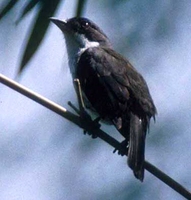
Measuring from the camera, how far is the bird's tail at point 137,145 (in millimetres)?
3152

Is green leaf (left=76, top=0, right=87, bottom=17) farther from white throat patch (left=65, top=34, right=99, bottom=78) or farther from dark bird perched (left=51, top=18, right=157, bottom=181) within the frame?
white throat patch (left=65, top=34, right=99, bottom=78)

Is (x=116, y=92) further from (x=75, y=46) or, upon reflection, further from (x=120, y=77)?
(x=75, y=46)

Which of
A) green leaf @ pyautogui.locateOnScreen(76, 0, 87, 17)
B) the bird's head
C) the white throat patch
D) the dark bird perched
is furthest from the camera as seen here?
the bird's head

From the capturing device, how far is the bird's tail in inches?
124

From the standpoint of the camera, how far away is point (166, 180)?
7.77ft

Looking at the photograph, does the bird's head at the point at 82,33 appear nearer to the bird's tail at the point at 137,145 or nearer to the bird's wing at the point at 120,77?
the bird's wing at the point at 120,77

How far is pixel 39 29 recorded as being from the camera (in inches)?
127

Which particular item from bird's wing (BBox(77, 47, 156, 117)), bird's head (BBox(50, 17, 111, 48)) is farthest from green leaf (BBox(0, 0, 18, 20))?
bird's head (BBox(50, 17, 111, 48))

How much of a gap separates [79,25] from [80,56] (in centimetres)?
74

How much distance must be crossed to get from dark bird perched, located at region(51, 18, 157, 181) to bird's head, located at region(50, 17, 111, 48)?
0.28 m

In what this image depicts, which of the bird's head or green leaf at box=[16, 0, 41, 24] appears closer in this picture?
green leaf at box=[16, 0, 41, 24]

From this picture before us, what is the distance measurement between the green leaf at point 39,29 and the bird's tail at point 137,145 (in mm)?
756

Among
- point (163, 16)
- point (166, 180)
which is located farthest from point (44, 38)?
point (163, 16)

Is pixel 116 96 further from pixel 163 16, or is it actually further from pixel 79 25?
pixel 79 25
